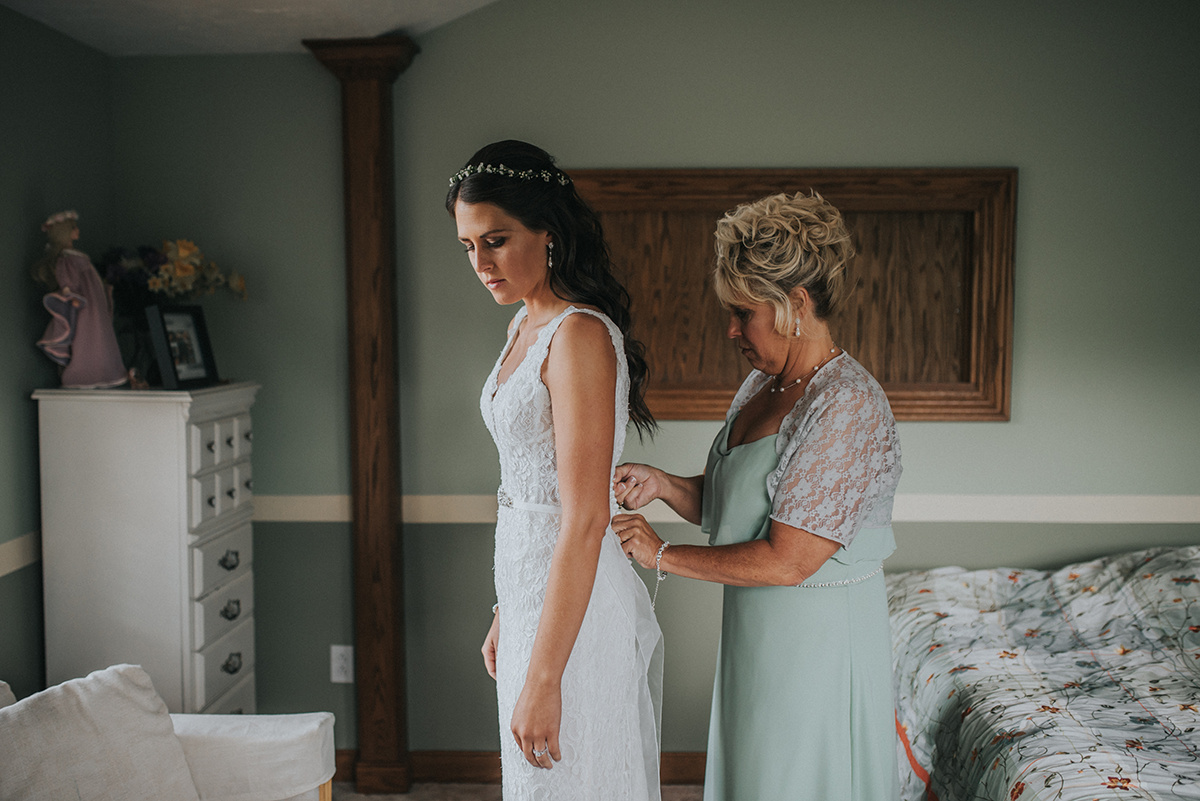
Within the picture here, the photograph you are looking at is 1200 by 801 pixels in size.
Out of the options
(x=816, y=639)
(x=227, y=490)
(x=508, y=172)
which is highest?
(x=508, y=172)

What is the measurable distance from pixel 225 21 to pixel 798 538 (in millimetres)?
2169

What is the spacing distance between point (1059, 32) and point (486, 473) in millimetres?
2289

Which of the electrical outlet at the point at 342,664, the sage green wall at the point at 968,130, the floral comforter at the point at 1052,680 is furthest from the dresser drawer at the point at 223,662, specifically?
the floral comforter at the point at 1052,680

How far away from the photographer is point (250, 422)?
256cm

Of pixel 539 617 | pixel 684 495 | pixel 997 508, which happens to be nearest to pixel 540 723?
pixel 539 617

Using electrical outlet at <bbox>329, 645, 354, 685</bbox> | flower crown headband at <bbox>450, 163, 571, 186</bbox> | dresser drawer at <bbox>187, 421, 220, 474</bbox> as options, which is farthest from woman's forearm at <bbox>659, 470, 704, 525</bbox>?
electrical outlet at <bbox>329, 645, 354, 685</bbox>

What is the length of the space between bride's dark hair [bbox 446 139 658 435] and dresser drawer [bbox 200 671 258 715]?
1745 mm

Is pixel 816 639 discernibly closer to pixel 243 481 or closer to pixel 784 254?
pixel 784 254

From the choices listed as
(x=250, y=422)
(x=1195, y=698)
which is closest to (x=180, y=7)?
(x=250, y=422)

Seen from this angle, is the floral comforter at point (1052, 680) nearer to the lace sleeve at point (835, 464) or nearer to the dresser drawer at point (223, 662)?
the lace sleeve at point (835, 464)

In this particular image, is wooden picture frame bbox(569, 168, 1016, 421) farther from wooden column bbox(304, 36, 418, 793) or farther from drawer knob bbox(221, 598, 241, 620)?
drawer knob bbox(221, 598, 241, 620)

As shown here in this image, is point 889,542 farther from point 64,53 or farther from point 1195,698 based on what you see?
point 64,53

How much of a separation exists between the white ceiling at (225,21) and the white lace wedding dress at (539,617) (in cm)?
154

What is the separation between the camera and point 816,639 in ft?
4.83
